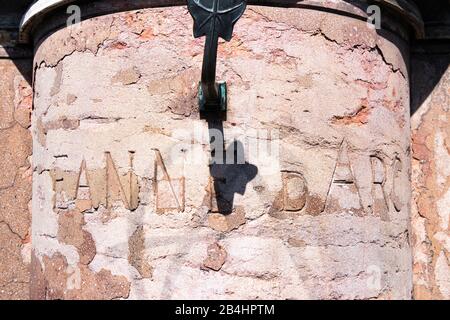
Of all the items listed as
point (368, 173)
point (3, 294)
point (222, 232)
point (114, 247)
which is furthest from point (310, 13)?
point (3, 294)

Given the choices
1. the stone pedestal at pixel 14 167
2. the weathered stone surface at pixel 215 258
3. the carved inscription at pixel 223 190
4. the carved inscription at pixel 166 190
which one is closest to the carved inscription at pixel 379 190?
the carved inscription at pixel 223 190

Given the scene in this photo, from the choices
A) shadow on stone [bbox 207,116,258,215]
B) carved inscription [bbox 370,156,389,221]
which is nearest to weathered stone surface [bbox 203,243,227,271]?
shadow on stone [bbox 207,116,258,215]

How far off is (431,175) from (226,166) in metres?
1.21

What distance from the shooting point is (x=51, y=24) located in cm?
403

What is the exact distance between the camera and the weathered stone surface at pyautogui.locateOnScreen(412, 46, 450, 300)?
4.23 meters

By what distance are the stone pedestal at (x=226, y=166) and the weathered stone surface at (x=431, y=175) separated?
377 millimetres

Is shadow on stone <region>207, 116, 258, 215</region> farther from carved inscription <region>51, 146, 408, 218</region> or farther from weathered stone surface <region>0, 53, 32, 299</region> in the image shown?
weathered stone surface <region>0, 53, 32, 299</region>

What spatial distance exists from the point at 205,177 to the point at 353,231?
0.67 meters

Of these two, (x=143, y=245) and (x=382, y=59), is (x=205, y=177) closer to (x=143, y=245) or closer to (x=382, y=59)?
(x=143, y=245)

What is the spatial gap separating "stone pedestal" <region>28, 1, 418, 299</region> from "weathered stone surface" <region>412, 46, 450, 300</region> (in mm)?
377

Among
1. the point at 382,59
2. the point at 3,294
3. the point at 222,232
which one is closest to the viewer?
the point at 222,232

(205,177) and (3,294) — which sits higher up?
(205,177)

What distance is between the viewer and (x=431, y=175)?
4.29 meters

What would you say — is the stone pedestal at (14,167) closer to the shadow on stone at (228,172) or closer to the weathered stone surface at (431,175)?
the shadow on stone at (228,172)
